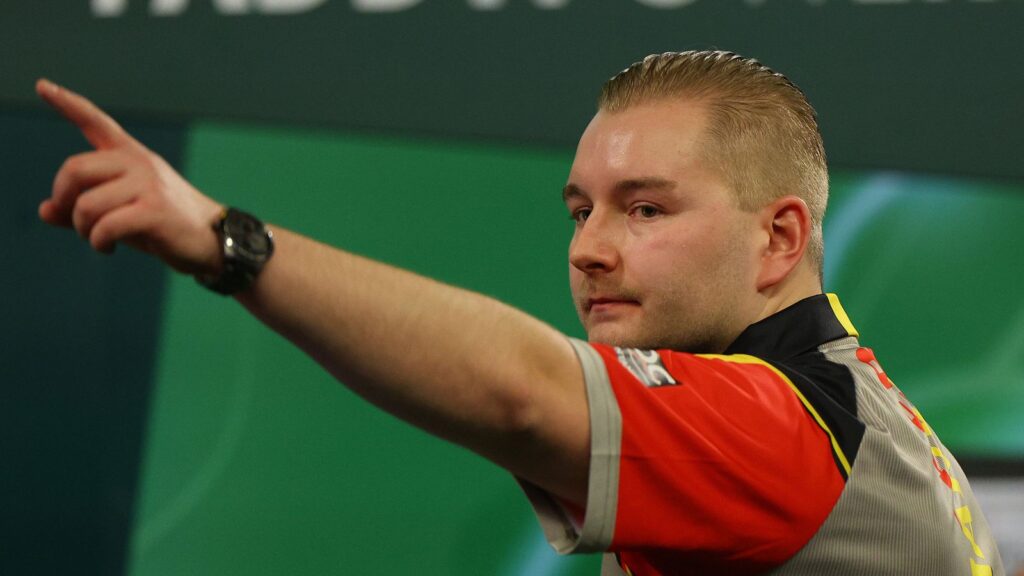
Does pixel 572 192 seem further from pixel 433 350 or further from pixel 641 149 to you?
pixel 433 350

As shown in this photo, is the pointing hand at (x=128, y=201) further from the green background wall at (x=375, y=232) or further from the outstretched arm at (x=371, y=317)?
the green background wall at (x=375, y=232)

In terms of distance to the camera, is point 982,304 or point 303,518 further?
point 982,304

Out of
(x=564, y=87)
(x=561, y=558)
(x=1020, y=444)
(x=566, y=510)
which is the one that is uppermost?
(x=564, y=87)

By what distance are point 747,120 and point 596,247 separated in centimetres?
21

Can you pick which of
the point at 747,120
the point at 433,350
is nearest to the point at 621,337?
the point at 747,120

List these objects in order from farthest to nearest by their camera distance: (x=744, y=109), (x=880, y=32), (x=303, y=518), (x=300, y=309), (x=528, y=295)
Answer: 1. (x=880, y=32)
2. (x=528, y=295)
3. (x=303, y=518)
4. (x=744, y=109)
5. (x=300, y=309)

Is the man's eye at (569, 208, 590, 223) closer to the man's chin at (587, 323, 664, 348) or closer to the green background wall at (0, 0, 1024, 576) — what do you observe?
the man's chin at (587, 323, 664, 348)

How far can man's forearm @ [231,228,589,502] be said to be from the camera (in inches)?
26.8

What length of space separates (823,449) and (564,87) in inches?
59.3

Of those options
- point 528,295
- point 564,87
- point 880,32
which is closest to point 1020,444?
point 880,32

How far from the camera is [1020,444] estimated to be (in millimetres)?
2193

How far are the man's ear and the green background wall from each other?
1055 millimetres

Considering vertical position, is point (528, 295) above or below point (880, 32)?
below

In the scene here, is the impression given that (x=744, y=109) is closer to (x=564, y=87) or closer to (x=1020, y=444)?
(x=564, y=87)
